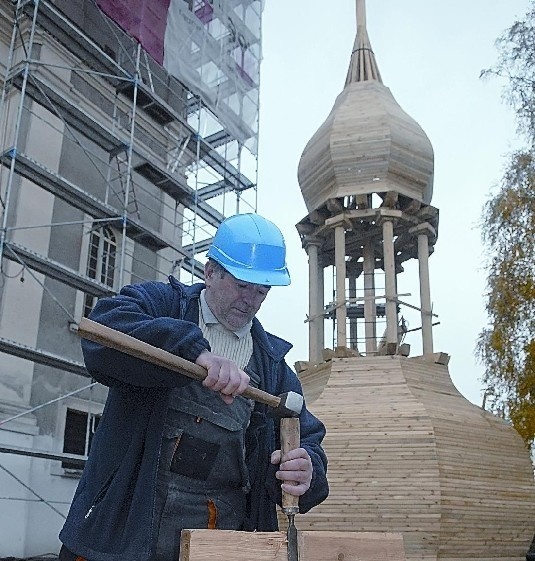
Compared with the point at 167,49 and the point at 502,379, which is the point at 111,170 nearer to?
the point at 167,49

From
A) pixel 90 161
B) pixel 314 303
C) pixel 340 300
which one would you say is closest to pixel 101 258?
pixel 90 161

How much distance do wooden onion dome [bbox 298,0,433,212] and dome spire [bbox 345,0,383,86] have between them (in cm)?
94

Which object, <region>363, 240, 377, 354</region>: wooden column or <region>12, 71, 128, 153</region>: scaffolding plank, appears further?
<region>363, 240, 377, 354</region>: wooden column

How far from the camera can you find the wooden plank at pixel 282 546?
1648mm

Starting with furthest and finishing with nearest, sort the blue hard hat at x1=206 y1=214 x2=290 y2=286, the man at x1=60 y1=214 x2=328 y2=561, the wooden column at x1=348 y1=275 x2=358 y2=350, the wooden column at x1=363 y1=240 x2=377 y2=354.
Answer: the wooden column at x1=348 y1=275 x2=358 y2=350, the wooden column at x1=363 y1=240 x2=377 y2=354, the blue hard hat at x1=206 y1=214 x2=290 y2=286, the man at x1=60 y1=214 x2=328 y2=561

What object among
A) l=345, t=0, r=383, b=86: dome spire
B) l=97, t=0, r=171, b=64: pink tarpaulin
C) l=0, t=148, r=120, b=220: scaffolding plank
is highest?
l=345, t=0, r=383, b=86: dome spire

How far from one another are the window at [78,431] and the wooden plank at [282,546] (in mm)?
10428

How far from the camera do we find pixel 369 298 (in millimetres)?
13562

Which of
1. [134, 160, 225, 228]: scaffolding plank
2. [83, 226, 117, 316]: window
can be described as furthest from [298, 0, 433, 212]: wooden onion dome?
[83, 226, 117, 316]: window

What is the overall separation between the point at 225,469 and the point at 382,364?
35.8 ft

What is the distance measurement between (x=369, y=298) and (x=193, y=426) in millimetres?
11437

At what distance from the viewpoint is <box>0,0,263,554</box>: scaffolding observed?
1088 centimetres

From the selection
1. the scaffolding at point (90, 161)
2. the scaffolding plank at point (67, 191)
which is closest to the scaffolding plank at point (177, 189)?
the scaffolding at point (90, 161)

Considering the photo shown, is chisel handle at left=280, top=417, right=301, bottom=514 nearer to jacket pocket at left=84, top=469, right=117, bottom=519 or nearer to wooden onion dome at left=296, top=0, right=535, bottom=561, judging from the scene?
jacket pocket at left=84, top=469, right=117, bottom=519
